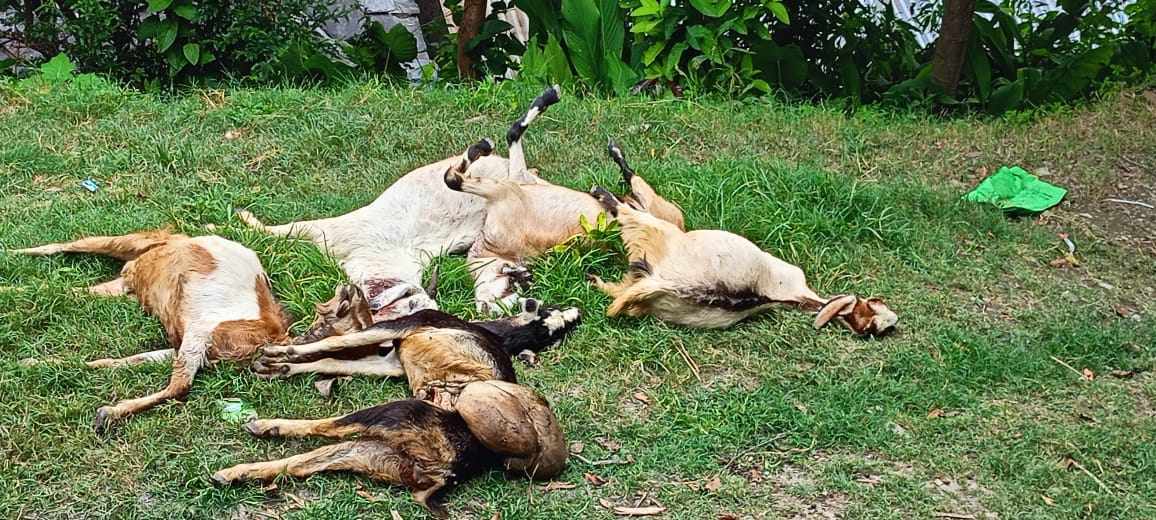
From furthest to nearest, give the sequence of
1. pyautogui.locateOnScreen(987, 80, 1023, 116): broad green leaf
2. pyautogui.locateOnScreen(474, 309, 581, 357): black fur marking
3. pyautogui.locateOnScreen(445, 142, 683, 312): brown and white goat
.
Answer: pyautogui.locateOnScreen(987, 80, 1023, 116): broad green leaf < pyautogui.locateOnScreen(445, 142, 683, 312): brown and white goat < pyautogui.locateOnScreen(474, 309, 581, 357): black fur marking

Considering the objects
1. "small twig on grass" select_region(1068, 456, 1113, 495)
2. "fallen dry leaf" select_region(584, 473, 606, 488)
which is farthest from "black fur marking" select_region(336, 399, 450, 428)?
"small twig on grass" select_region(1068, 456, 1113, 495)

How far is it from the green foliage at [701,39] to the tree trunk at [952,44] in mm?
1095

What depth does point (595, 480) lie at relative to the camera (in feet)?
11.7

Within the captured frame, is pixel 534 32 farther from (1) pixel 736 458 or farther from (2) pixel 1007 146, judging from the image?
(1) pixel 736 458

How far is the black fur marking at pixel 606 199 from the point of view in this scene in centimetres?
484

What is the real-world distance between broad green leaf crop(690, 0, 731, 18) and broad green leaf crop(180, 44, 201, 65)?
9.90 feet

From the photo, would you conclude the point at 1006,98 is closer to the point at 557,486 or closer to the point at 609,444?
the point at 609,444

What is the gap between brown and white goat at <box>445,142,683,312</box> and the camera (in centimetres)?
467

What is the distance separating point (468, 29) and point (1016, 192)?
3806 mm

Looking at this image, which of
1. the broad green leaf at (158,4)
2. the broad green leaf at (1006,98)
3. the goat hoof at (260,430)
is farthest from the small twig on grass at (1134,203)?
the broad green leaf at (158,4)

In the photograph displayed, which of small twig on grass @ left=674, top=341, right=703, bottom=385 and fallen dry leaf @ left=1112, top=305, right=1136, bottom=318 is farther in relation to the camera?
fallen dry leaf @ left=1112, top=305, right=1136, bottom=318

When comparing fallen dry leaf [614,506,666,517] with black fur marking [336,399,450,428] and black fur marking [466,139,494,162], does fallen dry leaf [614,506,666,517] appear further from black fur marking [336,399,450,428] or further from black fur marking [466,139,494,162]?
black fur marking [466,139,494,162]

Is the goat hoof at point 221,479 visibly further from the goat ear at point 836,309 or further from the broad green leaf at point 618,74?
the broad green leaf at point 618,74

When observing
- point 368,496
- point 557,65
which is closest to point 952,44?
point 557,65
